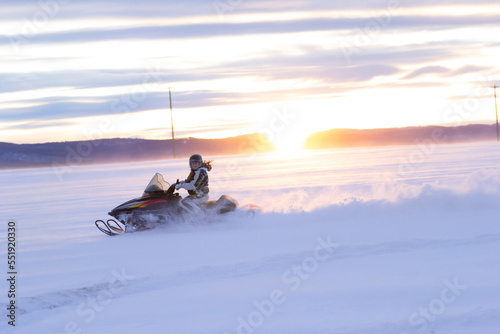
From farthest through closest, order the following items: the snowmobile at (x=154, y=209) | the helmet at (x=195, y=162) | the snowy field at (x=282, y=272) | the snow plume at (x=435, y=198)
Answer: the snow plume at (x=435, y=198) < the helmet at (x=195, y=162) < the snowmobile at (x=154, y=209) < the snowy field at (x=282, y=272)

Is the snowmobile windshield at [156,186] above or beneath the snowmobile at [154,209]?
above

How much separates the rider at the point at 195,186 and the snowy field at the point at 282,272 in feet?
1.55

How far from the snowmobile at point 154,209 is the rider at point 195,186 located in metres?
0.13

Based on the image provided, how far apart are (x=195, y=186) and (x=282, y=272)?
4787mm

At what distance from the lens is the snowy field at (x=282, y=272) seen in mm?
5785

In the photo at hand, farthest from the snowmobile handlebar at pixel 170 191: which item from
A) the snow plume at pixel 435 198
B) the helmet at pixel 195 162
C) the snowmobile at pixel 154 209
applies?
the snow plume at pixel 435 198

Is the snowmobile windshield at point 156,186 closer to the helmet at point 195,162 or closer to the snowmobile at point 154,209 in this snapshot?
the snowmobile at point 154,209

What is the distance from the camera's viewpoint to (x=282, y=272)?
25.5 feet

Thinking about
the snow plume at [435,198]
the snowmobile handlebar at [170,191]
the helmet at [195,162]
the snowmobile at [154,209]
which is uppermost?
the snow plume at [435,198]

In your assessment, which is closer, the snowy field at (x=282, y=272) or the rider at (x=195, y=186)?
the snowy field at (x=282, y=272)

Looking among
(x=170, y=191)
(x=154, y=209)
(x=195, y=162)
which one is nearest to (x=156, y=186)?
(x=170, y=191)

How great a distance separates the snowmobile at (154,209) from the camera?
12.0 metres

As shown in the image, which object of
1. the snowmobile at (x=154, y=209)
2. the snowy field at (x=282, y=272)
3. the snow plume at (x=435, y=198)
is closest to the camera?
the snowy field at (x=282, y=272)

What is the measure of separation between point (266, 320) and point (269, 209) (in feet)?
26.6
